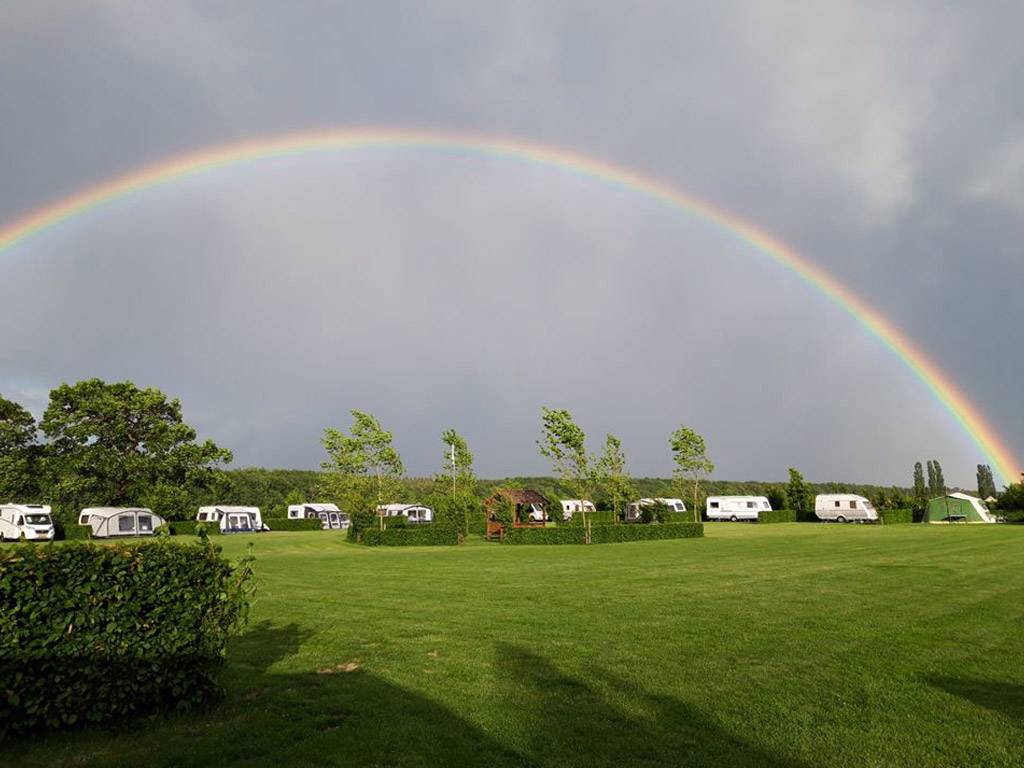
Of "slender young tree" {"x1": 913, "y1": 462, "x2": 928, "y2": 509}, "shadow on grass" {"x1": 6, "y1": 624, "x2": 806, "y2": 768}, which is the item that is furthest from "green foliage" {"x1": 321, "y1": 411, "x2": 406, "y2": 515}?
"slender young tree" {"x1": 913, "y1": 462, "x2": 928, "y2": 509}

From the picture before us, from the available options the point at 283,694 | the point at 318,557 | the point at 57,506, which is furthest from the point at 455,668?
the point at 57,506

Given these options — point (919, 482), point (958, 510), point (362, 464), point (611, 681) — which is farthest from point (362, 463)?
point (919, 482)

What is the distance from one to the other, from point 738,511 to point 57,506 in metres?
63.4

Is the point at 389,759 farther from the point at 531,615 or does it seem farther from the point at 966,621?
the point at 966,621

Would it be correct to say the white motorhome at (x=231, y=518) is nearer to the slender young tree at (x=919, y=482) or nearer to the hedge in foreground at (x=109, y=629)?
the hedge in foreground at (x=109, y=629)

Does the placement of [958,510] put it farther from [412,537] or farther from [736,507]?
[412,537]

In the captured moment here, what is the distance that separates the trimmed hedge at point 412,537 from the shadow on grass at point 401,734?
28676 mm

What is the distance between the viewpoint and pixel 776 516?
64.8 metres

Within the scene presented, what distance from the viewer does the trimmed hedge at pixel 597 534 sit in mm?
35344

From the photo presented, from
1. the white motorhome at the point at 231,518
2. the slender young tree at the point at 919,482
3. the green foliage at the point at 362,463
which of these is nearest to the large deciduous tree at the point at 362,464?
the green foliage at the point at 362,463

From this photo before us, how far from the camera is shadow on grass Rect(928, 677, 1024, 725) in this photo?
6.38 meters

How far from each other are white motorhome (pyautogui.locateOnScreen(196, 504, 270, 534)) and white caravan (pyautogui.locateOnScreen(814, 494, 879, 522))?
176 ft

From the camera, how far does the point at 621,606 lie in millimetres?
12625

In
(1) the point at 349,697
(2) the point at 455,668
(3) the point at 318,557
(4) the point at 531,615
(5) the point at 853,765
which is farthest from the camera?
(3) the point at 318,557
